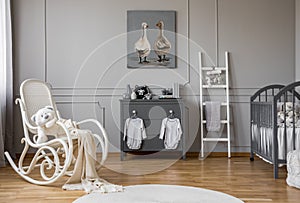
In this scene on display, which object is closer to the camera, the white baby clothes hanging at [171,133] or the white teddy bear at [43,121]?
the white teddy bear at [43,121]

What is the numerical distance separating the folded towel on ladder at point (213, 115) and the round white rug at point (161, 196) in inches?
74.0

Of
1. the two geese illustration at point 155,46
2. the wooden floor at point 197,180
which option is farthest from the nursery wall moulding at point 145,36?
the wooden floor at point 197,180

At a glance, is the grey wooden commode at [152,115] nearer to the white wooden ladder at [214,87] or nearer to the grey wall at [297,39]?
the white wooden ladder at [214,87]

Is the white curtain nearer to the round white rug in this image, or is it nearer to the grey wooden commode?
the grey wooden commode

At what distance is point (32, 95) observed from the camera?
3994 mm

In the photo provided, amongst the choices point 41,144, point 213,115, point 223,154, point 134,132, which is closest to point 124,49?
point 134,132

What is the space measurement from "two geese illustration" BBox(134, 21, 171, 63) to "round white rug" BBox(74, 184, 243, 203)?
2266mm

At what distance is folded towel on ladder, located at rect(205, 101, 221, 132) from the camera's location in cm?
517

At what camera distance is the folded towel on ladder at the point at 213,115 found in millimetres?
5168

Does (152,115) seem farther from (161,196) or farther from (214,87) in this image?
(161,196)

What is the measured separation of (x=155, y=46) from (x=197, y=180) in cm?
211

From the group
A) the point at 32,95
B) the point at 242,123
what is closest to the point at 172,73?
the point at 242,123

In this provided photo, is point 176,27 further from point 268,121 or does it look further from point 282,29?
point 268,121

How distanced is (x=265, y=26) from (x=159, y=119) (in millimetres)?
1875
